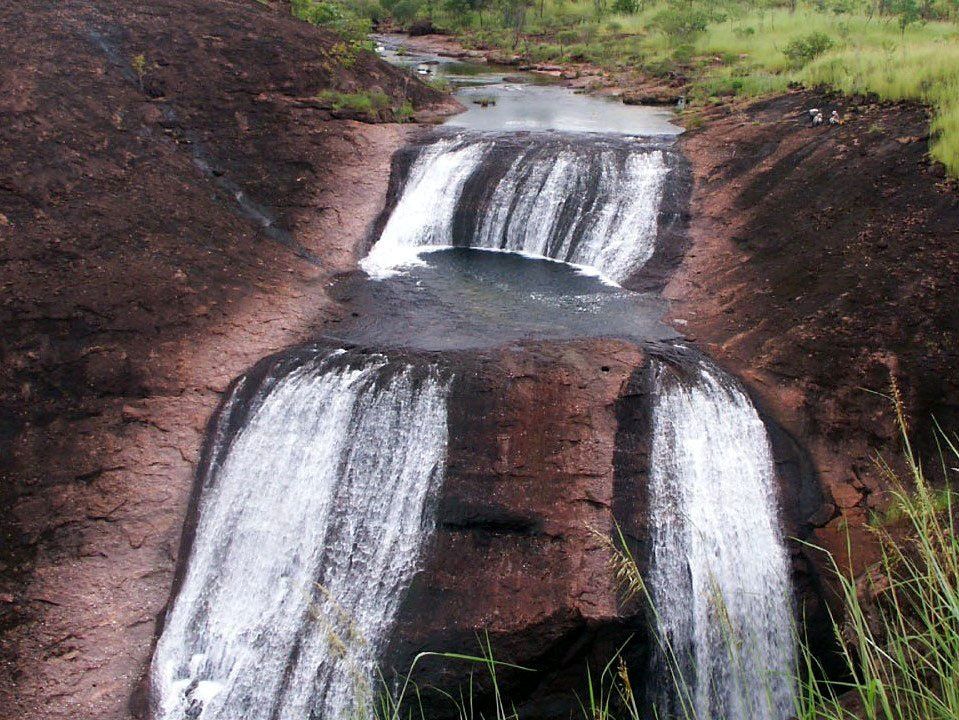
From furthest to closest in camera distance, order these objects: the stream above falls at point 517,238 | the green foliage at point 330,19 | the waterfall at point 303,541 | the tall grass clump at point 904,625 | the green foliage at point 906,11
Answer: the green foliage at point 330,19 → the green foliage at point 906,11 → the stream above falls at point 517,238 → the waterfall at point 303,541 → the tall grass clump at point 904,625

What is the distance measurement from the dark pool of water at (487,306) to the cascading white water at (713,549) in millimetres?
1838

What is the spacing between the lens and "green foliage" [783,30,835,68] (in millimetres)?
17125

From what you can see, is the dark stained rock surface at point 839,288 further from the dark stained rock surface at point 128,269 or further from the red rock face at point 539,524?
the dark stained rock surface at point 128,269

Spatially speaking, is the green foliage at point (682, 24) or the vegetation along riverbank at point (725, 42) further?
the green foliage at point (682, 24)

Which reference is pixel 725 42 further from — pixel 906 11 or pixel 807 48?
pixel 807 48

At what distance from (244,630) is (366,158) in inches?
390

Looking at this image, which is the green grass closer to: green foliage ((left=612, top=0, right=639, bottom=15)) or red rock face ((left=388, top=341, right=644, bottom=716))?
green foliage ((left=612, top=0, right=639, bottom=15))

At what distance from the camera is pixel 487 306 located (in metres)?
11.1

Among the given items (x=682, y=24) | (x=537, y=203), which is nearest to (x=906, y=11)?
(x=682, y=24)

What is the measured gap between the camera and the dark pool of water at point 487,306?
33.2 feet

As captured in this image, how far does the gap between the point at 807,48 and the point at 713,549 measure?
579 inches

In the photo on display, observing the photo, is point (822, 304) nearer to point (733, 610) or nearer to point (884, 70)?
point (733, 610)

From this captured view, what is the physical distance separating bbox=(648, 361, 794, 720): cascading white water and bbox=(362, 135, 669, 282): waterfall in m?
4.37

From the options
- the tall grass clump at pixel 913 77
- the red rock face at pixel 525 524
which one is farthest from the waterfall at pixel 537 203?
the red rock face at pixel 525 524
